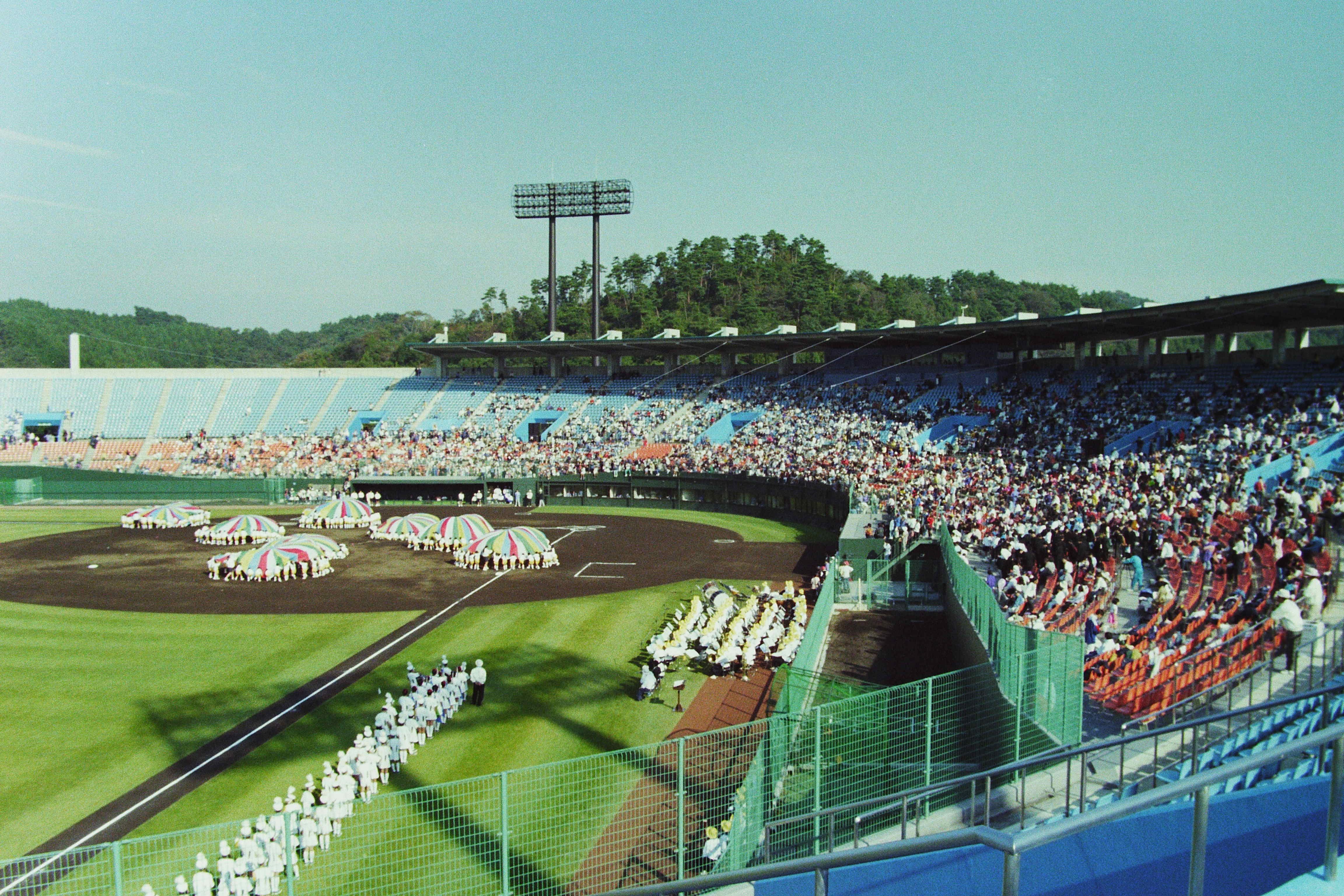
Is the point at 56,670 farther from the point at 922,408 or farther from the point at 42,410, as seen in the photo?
the point at 42,410

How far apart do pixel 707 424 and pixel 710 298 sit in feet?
192

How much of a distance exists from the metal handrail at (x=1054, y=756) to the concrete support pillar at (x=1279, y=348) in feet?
108

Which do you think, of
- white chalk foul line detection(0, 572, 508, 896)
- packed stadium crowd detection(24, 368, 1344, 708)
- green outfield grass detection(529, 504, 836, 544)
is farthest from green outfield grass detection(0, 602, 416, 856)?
green outfield grass detection(529, 504, 836, 544)

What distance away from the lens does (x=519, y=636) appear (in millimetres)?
22891

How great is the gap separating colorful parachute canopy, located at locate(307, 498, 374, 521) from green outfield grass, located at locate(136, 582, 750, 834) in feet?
66.6

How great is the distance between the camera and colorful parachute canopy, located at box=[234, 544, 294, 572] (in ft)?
99.1

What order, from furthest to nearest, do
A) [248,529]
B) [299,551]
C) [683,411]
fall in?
[683,411], [248,529], [299,551]

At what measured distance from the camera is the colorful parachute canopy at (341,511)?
42594 millimetres

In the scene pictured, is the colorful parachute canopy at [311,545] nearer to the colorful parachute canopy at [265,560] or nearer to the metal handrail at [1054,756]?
the colorful parachute canopy at [265,560]

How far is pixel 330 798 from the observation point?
1224 centimetres

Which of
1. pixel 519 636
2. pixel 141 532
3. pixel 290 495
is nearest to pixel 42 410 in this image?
pixel 290 495

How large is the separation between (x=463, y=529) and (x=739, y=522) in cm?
1549

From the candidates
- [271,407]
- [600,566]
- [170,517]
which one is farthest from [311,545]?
[271,407]

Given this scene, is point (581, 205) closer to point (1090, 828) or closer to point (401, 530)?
point (401, 530)
